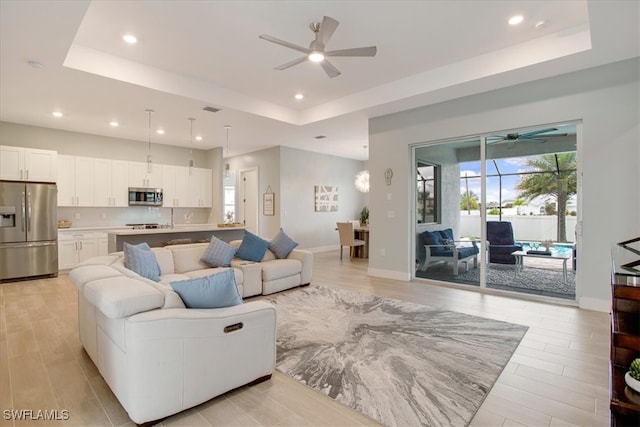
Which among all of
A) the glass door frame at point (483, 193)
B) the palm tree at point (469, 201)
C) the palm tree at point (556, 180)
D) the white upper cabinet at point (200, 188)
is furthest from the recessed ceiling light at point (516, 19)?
the white upper cabinet at point (200, 188)

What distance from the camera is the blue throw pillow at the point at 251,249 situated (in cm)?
480

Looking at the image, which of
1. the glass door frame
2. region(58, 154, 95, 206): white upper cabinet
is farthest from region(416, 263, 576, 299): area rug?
region(58, 154, 95, 206): white upper cabinet

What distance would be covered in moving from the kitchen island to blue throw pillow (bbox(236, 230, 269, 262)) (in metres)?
1.25

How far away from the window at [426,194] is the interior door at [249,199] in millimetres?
4924

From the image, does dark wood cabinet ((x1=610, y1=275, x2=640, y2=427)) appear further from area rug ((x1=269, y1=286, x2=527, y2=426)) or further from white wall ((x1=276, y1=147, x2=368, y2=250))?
white wall ((x1=276, y1=147, x2=368, y2=250))

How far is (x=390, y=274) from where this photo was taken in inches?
229

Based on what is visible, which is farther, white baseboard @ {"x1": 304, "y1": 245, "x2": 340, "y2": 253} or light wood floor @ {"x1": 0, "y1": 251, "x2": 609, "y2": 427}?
white baseboard @ {"x1": 304, "y1": 245, "x2": 340, "y2": 253}

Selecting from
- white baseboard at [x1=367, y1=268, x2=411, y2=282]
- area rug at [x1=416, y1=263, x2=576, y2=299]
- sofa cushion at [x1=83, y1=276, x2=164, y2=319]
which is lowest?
white baseboard at [x1=367, y1=268, x2=411, y2=282]

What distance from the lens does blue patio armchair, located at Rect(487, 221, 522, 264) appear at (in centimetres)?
482

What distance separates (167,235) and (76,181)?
8.84ft

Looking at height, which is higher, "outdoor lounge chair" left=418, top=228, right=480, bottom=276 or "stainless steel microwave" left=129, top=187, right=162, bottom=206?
"stainless steel microwave" left=129, top=187, right=162, bottom=206

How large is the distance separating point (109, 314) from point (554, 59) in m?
4.86

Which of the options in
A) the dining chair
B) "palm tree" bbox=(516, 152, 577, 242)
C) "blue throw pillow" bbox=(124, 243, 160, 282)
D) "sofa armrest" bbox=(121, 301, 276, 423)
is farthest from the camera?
the dining chair

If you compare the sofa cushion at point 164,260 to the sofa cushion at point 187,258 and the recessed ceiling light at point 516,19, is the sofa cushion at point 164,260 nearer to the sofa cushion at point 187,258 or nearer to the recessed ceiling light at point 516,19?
the sofa cushion at point 187,258
